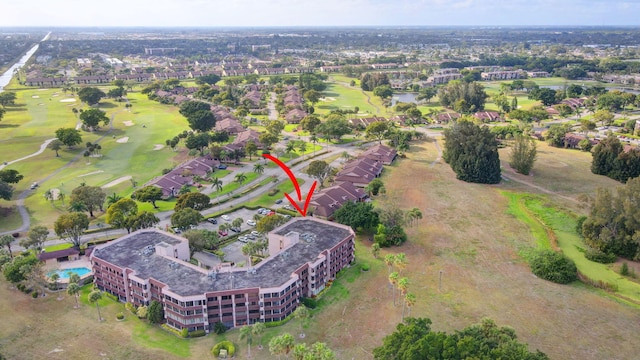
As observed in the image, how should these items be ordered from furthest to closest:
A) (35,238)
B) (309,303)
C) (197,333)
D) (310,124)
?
(310,124) → (35,238) → (309,303) → (197,333)

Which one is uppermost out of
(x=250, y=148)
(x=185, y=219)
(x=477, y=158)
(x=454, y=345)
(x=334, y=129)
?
(x=477, y=158)

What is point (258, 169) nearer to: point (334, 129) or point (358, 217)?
point (334, 129)

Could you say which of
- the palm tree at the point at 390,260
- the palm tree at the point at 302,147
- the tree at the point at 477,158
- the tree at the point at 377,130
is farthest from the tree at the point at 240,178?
the tree at the point at 477,158

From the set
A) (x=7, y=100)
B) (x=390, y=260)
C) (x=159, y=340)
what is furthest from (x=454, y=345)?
(x=7, y=100)

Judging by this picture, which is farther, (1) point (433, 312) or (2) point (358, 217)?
(2) point (358, 217)

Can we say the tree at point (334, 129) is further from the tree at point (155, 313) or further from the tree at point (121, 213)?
the tree at point (155, 313)

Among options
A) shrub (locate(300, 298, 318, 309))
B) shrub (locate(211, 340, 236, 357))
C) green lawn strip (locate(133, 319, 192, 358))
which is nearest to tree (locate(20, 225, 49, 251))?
green lawn strip (locate(133, 319, 192, 358))

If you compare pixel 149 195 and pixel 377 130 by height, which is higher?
pixel 377 130
